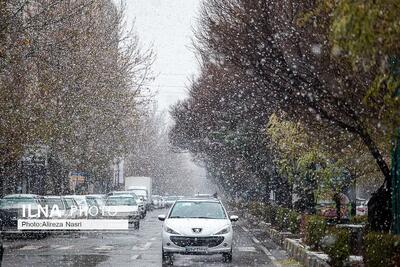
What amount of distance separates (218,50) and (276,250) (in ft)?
20.2

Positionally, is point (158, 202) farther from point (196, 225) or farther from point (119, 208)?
point (196, 225)

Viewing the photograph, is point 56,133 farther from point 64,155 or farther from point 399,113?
point 399,113

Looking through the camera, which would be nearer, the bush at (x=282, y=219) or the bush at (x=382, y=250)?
the bush at (x=382, y=250)

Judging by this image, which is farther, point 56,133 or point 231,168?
point 231,168

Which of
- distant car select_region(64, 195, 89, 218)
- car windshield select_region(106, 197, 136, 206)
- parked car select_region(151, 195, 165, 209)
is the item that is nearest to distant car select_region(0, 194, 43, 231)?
distant car select_region(64, 195, 89, 218)

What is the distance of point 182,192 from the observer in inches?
6668

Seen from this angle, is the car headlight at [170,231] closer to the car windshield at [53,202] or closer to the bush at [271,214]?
the car windshield at [53,202]

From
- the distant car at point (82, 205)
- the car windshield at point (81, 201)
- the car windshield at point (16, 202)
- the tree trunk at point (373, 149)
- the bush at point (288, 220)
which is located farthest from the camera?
the car windshield at point (81, 201)

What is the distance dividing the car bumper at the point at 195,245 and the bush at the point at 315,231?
6.33 feet

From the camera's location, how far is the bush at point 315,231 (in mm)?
17859

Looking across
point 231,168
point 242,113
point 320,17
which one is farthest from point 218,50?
point 231,168

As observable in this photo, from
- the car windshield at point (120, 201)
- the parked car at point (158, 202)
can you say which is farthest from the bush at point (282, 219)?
the parked car at point (158, 202)

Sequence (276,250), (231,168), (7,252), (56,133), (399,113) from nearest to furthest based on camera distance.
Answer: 1. (399,113)
2. (7,252)
3. (276,250)
4. (56,133)
5. (231,168)

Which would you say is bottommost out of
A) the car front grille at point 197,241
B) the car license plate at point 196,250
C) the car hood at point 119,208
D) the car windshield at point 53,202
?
the car license plate at point 196,250
